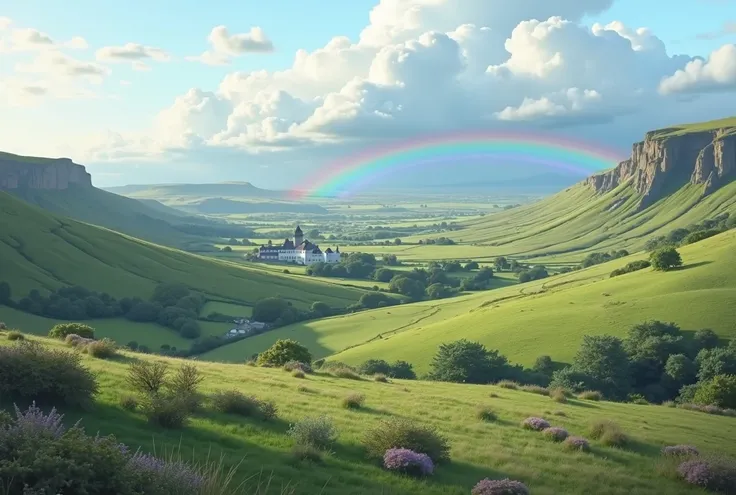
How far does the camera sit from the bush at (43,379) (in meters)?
15.9

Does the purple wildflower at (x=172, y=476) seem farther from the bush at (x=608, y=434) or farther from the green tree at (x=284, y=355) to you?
the green tree at (x=284, y=355)

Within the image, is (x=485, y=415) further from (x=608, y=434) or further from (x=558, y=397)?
(x=558, y=397)

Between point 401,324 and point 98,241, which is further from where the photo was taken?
point 98,241

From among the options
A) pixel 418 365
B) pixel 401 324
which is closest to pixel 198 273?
pixel 401 324

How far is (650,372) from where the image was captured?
195ft

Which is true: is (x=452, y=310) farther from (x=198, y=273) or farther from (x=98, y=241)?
(x=98, y=241)

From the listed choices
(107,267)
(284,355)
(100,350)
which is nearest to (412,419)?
(100,350)

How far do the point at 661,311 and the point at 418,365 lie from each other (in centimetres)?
2909

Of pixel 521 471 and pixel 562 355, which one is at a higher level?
pixel 521 471

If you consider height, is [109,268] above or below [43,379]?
below

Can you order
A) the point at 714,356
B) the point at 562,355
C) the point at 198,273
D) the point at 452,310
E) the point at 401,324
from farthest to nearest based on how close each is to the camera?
the point at 198,273
the point at 452,310
the point at 401,324
the point at 562,355
the point at 714,356

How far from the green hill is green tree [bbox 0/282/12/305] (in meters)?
2.16

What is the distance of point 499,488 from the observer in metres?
14.4

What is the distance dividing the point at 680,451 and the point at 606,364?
124ft
